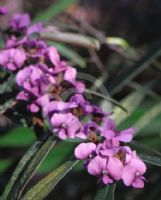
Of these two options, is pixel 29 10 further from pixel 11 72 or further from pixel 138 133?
pixel 11 72

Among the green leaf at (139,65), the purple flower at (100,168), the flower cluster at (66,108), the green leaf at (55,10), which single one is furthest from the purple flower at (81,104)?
the green leaf at (55,10)

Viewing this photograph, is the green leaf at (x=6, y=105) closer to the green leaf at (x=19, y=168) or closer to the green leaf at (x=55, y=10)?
the green leaf at (x=19, y=168)

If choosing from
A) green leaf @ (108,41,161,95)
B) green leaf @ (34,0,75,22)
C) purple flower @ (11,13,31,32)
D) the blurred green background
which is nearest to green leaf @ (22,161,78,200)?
the blurred green background

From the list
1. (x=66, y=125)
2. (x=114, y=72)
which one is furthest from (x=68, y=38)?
(x=114, y=72)

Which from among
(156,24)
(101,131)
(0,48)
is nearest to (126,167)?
(101,131)

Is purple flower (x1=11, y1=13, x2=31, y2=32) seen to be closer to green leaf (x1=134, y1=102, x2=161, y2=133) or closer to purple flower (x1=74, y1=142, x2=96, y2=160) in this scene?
purple flower (x1=74, y1=142, x2=96, y2=160)
